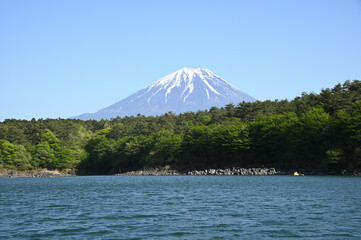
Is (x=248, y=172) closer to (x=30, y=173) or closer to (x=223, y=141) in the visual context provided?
(x=223, y=141)

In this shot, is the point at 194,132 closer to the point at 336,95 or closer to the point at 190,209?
the point at 336,95

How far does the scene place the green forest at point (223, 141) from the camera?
224ft

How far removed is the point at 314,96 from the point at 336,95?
1028 cm

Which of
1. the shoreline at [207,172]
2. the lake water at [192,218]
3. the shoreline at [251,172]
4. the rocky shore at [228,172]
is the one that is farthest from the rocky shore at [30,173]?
the lake water at [192,218]

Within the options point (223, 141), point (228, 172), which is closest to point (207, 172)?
point (228, 172)

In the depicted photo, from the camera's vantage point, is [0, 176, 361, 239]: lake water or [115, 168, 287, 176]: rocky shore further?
[115, 168, 287, 176]: rocky shore

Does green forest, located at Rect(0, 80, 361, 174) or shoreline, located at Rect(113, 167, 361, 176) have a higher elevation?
green forest, located at Rect(0, 80, 361, 174)

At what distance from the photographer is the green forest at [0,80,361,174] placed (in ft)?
224

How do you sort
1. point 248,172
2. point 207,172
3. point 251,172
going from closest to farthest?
point 251,172
point 248,172
point 207,172

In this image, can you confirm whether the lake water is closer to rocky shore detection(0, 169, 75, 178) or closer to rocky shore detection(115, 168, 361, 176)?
rocky shore detection(115, 168, 361, 176)

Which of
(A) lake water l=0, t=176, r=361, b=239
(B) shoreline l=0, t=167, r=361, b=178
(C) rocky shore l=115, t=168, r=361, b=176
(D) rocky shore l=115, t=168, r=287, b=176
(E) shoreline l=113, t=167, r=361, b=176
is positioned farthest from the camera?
(D) rocky shore l=115, t=168, r=287, b=176

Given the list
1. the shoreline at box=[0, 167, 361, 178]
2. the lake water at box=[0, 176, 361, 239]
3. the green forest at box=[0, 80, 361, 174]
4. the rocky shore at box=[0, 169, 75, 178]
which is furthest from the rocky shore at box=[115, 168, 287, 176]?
the lake water at box=[0, 176, 361, 239]

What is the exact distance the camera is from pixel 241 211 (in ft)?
81.9

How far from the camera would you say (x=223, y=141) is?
9000 cm
